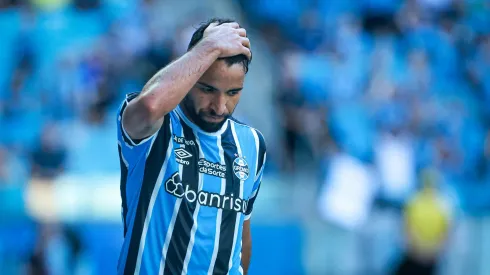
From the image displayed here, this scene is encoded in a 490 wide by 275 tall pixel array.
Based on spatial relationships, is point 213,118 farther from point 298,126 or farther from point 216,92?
point 298,126

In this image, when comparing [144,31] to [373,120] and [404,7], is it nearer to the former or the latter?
[373,120]

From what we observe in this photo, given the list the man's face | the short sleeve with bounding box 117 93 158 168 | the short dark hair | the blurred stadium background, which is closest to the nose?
the man's face

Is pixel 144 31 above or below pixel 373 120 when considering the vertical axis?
above

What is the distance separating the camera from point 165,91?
316 centimetres

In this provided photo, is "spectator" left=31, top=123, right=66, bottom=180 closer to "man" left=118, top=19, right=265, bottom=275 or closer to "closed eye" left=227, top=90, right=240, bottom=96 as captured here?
"man" left=118, top=19, right=265, bottom=275

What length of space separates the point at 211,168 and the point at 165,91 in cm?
47

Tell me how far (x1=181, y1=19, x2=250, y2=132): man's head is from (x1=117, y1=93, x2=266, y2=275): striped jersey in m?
0.07

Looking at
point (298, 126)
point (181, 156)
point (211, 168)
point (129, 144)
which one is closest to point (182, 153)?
point (181, 156)

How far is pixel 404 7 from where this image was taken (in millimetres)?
13773

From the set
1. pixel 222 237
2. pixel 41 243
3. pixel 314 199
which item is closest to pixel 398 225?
pixel 314 199

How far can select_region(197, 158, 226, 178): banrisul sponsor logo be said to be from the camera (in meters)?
3.47

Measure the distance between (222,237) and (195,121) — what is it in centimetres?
48

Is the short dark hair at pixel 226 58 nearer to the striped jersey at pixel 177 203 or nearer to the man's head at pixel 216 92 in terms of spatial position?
the man's head at pixel 216 92

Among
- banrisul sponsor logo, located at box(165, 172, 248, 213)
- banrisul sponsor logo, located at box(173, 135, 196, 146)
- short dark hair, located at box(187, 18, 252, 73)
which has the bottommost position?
banrisul sponsor logo, located at box(165, 172, 248, 213)
